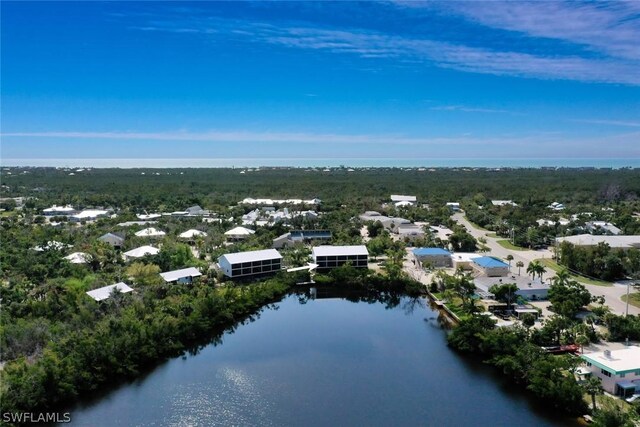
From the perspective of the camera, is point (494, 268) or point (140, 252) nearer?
point (494, 268)

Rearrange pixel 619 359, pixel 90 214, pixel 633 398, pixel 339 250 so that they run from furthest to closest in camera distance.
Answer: pixel 90 214 < pixel 339 250 < pixel 619 359 < pixel 633 398

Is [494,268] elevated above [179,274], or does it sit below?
above

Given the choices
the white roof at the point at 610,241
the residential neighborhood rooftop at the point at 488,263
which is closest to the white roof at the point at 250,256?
the residential neighborhood rooftop at the point at 488,263

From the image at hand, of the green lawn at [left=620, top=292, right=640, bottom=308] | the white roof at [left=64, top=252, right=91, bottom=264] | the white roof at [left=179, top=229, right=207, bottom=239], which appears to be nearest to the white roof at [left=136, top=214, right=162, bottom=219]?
the white roof at [left=179, top=229, right=207, bottom=239]

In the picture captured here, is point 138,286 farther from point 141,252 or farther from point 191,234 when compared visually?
point 191,234

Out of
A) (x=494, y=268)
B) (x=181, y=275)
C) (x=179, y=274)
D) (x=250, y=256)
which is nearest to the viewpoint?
(x=181, y=275)

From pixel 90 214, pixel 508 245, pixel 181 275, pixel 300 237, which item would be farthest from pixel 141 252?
pixel 508 245
